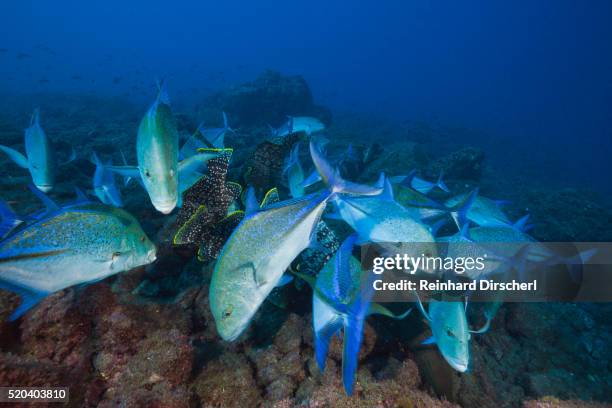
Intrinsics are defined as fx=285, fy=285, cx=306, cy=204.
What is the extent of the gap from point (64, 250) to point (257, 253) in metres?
1.19

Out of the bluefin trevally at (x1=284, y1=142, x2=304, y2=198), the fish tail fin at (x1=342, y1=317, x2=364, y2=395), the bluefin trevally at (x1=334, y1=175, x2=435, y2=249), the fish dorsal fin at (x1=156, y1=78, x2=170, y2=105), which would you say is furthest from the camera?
the bluefin trevally at (x1=284, y1=142, x2=304, y2=198)

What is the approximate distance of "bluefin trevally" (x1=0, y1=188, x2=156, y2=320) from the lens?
1.67m

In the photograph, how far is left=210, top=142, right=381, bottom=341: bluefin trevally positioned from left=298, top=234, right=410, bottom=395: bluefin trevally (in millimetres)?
354

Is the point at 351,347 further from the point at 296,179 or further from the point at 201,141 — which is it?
the point at 201,141

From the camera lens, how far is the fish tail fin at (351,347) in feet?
5.18

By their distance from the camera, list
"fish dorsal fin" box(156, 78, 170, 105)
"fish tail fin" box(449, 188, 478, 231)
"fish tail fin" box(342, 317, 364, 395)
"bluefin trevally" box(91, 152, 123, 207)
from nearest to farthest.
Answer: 1. "fish tail fin" box(342, 317, 364, 395)
2. "fish dorsal fin" box(156, 78, 170, 105)
3. "fish tail fin" box(449, 188, 478, 231)
4. "bluefin trevally" box(91, 152, 123, 207)

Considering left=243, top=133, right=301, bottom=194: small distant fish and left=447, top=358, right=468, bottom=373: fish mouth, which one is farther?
left=243, top=133, right=301, bottom=194: small distant fish

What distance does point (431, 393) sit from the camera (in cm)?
253

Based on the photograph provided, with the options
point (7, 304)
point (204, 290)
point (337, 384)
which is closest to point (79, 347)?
point (7, 304)

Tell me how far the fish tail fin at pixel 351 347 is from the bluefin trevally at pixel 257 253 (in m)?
0.52

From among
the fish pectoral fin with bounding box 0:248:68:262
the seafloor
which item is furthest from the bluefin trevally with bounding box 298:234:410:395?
the fish pectoral fin with bounding box 0:248:68:262

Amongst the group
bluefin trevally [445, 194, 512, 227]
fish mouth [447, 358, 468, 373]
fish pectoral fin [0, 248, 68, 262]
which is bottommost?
fish mouth [447, 358, 468, 373]

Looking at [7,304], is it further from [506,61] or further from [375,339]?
[506,61]

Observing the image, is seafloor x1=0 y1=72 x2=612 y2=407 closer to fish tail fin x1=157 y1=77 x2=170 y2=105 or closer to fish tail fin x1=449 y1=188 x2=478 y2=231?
fish tail fin x1=449 y1=188 x2=478 y2=231
